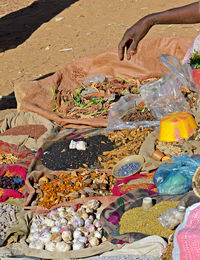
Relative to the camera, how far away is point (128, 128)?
3744 mm

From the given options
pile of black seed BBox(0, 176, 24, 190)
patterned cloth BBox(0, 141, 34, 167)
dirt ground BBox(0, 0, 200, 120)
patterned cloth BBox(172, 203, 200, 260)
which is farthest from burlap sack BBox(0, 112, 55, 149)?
patterned cloth BBox(172, 203, 200, 260)

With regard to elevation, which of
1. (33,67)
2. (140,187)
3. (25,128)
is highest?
(140,187)

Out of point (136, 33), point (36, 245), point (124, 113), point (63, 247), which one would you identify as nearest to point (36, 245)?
point (36, 245)

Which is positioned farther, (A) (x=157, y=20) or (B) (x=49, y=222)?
(A) (x=157, y=20)

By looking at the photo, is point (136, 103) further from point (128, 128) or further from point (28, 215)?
point (28, 215)

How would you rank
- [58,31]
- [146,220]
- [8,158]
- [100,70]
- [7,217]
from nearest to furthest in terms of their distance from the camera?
[146,220] → [7,217] → [8,158] → [100,70] → [58,31]

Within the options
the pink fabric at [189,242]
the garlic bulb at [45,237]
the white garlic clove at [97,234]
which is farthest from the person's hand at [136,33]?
the pink fabric at [189,242]

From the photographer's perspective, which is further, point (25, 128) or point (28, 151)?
point (25, 128)

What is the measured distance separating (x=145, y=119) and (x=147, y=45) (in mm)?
1323

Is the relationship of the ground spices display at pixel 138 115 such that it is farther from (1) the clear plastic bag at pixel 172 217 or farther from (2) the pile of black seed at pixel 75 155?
(1) the clear plastic bag at pixel 172 217

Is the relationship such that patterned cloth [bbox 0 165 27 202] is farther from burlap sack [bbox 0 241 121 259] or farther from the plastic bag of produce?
the plastic bag of produce

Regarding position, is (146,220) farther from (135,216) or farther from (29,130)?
(29,130)

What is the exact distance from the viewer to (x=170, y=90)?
154 inches

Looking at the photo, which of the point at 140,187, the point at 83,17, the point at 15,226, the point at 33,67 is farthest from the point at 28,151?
the point at 83,17
